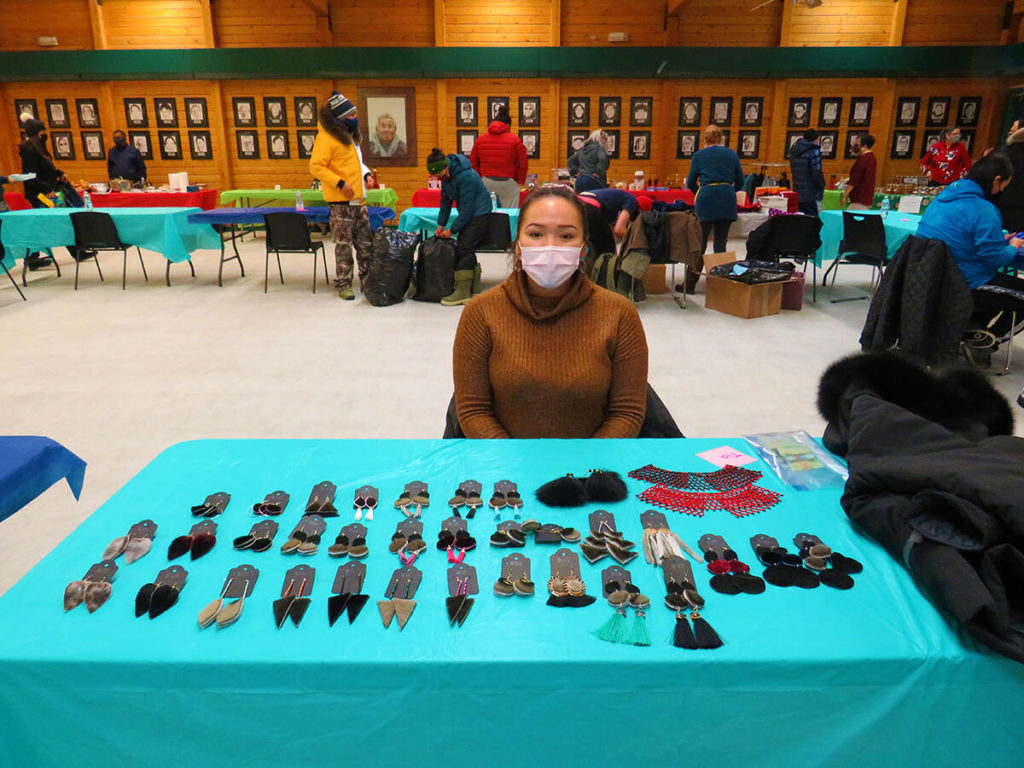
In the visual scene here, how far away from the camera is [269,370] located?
4520mm

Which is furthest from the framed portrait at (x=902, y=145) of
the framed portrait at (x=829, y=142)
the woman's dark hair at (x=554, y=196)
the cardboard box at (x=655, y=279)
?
the woman's dark hair at (x=554, y=196)

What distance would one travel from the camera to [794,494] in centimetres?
136

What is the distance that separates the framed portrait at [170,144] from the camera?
1196 cm

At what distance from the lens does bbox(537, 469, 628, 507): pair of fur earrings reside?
4.34 ft

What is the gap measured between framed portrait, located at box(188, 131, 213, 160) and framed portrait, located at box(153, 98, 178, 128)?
1.08ft

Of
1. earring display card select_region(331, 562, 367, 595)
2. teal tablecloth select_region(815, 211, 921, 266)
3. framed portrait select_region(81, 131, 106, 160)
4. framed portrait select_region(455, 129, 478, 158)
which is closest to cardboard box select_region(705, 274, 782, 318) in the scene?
teal tablecloth select_region(815, 211, 921, 266)

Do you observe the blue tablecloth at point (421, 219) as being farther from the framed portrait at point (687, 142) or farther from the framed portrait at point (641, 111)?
the framed portrait at point (687, 142)

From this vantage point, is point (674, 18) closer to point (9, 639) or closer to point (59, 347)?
point (59, 347)

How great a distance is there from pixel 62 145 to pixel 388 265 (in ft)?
30.4

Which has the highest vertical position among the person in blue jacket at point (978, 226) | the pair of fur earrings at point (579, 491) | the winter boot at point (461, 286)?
the person in blue jacket at point (978, 226)

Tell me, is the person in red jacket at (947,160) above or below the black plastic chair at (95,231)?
above

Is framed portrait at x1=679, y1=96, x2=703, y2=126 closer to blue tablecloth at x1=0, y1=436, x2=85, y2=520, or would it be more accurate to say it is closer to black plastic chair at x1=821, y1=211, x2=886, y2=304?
black plastic chair at x1=821, y1=211, x2=886, y2=304

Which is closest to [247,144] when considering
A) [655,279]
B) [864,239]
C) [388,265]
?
[388,265]

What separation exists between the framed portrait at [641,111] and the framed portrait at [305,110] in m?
5.35
